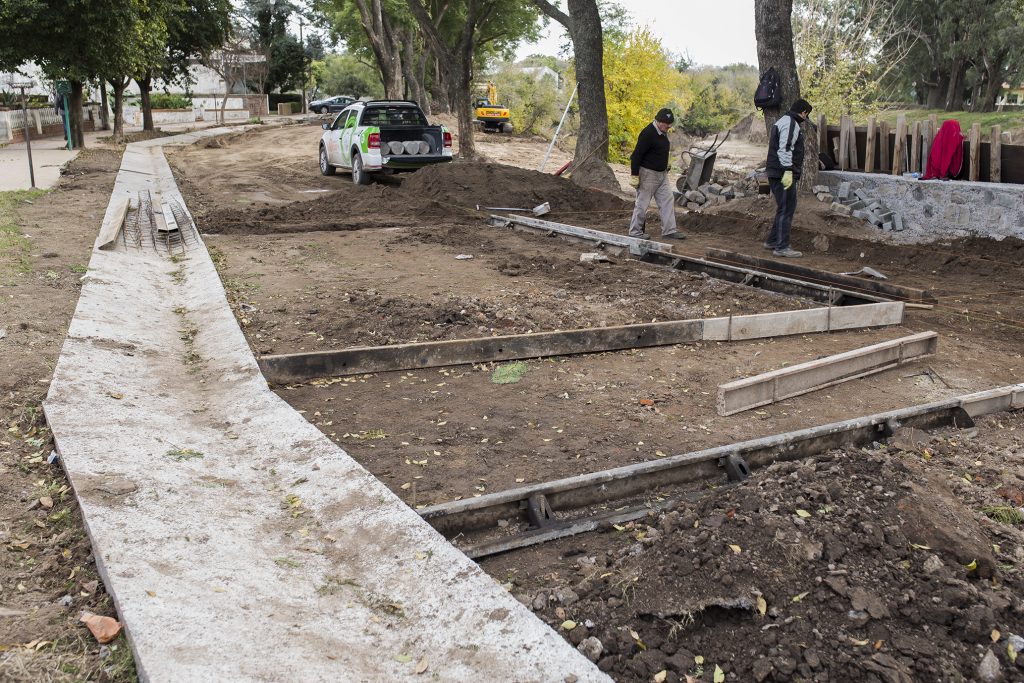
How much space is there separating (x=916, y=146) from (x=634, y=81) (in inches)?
788

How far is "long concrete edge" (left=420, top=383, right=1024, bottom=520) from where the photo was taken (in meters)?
4.42

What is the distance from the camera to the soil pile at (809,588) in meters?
3.13

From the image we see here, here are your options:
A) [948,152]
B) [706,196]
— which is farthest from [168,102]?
[948,152]

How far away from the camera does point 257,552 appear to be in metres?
4.00

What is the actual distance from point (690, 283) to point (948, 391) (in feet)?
12.7

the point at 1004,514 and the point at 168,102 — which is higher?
the point at 168,102

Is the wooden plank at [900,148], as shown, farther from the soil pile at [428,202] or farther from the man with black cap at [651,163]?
the soil pile at [428,202]

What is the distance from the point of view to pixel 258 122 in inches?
2095

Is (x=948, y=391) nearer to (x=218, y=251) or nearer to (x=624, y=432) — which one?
(x=624, y=432)

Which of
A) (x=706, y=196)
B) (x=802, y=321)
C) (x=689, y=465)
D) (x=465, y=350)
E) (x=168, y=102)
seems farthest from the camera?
(x=168, y=102)

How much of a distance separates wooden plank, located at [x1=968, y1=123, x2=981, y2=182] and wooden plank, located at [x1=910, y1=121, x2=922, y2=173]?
1.11 meters

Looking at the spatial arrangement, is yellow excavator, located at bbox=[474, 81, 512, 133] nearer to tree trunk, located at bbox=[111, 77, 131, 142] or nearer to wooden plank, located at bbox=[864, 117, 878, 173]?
tree trunk, located at bbox=[111, 77, 131, 142]

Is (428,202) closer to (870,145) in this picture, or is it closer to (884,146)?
(870,145)

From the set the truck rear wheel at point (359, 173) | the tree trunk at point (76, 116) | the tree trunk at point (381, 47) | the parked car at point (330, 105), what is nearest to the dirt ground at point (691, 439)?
the truck rear wheel at point (359, 173)
